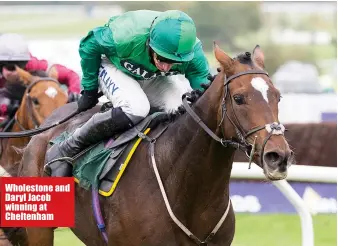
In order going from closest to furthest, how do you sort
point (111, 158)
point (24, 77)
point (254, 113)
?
point (254, 113) → point (111, 158) → point (24, 77)

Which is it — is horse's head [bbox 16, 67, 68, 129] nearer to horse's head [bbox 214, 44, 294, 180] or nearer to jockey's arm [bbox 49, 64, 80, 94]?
jockey's arm [bbox 49, 64, 80, 94]

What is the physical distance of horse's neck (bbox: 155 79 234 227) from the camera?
4512mm

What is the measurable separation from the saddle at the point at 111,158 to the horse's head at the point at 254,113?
0.61 metres

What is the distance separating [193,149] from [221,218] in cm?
40

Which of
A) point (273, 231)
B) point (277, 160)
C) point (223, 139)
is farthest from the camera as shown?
point (273, 231)

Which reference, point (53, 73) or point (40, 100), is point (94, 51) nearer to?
point (40, 100)

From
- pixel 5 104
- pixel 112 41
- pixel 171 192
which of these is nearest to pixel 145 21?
pixel 112 41

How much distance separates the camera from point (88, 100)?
17.7 feet

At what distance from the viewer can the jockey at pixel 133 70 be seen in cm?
464

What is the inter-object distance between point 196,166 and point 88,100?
1.10 meters

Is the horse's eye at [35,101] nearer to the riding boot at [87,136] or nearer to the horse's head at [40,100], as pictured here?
the horse's head at [40,100]

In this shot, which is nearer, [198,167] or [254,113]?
[254,113]
